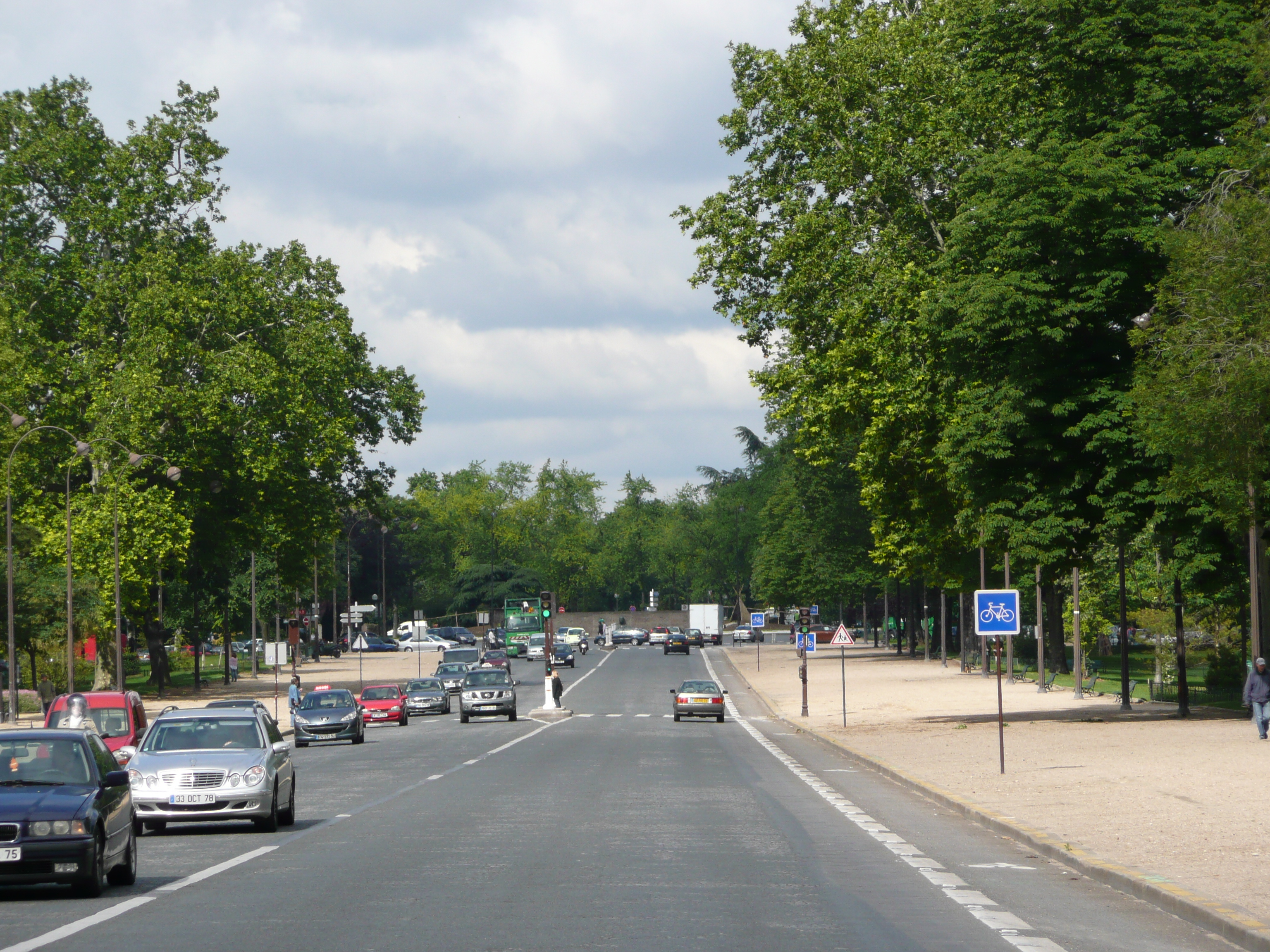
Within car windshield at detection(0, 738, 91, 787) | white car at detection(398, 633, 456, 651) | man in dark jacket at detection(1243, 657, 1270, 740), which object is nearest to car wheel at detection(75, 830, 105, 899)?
car windshield at detection(0, 738, 91, 787)

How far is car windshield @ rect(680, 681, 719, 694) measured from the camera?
47.8m

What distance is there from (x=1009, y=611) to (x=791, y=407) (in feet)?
54.1

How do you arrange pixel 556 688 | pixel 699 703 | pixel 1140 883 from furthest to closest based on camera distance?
1. pixel 556 688
2. pixel 699 703
3. pixel 1140 883

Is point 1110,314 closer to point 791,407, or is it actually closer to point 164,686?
point 791,407

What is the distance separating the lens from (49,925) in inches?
417

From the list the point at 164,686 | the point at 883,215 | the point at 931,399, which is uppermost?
the point at 883,215

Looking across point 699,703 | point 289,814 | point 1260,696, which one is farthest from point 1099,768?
point 699,703

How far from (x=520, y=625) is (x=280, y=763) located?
370 feet

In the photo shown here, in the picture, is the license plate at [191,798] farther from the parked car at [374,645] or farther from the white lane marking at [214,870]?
the parked car at [374,645]

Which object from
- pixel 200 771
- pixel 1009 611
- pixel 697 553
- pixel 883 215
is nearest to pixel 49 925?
pixel 200 771

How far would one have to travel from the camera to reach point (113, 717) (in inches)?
1133

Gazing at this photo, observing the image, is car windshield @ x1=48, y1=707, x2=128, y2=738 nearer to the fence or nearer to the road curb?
the road curb

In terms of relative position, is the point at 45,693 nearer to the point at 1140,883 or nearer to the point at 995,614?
the point at 995,614

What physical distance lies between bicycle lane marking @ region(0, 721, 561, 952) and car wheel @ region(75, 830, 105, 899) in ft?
0.94
